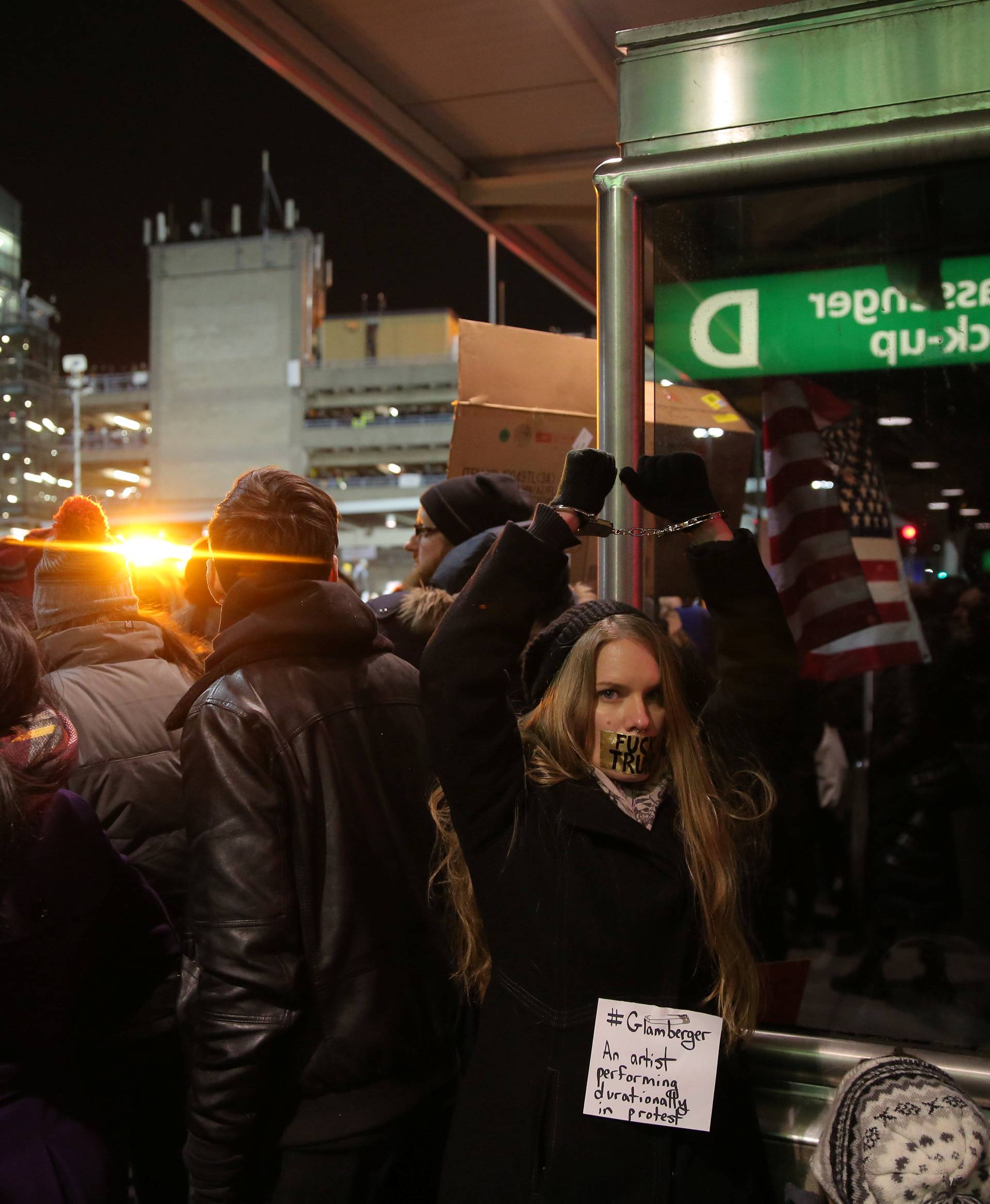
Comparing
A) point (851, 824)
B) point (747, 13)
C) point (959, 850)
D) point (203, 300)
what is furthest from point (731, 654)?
point (203, 300)

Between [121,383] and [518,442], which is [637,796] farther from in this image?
[121,383]

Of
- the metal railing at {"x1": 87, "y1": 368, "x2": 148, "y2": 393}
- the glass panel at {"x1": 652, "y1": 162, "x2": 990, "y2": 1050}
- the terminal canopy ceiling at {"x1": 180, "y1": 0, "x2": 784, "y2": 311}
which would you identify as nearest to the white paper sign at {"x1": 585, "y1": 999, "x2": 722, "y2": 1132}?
the glass panel at {"x1": 652, "y1": 162, "x2": 990, "y2": 1050}

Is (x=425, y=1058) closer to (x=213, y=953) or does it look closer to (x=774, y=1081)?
(x=213, y=953)

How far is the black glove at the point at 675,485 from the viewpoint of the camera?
220 centimetres

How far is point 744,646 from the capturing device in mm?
2217

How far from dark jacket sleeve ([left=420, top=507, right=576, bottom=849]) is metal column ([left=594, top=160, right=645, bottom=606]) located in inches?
25.7

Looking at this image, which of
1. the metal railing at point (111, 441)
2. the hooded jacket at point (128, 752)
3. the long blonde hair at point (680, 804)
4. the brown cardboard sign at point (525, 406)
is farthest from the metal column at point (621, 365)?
the metal railing at point (111, 441)

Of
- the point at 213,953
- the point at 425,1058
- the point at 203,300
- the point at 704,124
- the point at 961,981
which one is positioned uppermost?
the point at 203,300

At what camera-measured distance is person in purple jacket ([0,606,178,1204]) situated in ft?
6.73

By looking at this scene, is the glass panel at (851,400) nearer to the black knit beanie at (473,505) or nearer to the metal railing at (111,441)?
the black knit beanie at (473,505)

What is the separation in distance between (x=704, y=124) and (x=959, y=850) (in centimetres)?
409

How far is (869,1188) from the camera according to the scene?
1.94 m

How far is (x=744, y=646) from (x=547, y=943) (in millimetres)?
759

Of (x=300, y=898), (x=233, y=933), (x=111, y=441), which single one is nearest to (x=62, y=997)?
(x=233, y=933)
